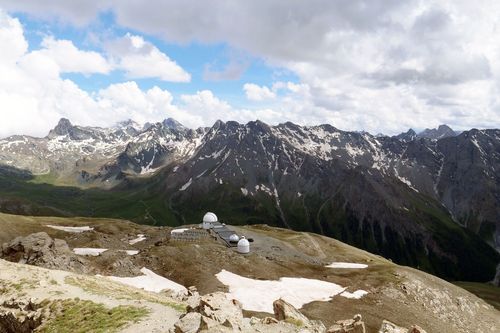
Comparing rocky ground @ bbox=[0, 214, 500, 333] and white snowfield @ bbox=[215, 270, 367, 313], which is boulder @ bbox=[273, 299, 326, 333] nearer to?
rocky ground @ bbox=[0, 214, 500, 333]

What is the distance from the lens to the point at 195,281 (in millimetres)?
74375

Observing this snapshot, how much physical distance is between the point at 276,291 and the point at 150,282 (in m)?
23.4

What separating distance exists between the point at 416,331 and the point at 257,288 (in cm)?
4739

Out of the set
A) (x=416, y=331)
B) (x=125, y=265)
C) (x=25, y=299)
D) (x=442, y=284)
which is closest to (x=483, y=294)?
(x=442, y=284)

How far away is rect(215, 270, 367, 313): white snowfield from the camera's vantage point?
65688mm

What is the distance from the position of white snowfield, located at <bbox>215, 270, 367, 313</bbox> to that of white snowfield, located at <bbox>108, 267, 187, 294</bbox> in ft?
29.8

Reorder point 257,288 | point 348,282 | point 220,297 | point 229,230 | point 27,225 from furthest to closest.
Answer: point 27,225 < point 229,230 < point 348,282 < point 257,288 < point 220,297

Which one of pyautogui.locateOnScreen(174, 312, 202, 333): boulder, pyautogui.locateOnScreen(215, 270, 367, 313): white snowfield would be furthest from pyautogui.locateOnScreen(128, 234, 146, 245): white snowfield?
pyautogui.locateOnScreen(174, 312, 202, 333): boulder

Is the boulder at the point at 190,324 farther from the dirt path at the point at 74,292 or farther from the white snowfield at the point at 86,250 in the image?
the white snowfield at the point at 86,250

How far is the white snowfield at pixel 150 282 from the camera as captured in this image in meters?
70.1

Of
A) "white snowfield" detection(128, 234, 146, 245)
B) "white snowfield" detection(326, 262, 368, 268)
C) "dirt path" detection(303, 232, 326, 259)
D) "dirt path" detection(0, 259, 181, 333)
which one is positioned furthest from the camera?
"dirt path" detection(303, 232, 326, 259)

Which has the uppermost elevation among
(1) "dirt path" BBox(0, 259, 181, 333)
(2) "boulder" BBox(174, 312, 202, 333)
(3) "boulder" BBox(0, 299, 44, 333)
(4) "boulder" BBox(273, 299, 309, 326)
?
(2) "boulder" BBox(174, 312, 202, 333)

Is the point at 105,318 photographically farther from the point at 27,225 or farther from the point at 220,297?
the point at 27,225

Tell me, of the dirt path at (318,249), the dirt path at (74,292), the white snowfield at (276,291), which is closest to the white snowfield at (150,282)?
the white snowfield at (276,291)
